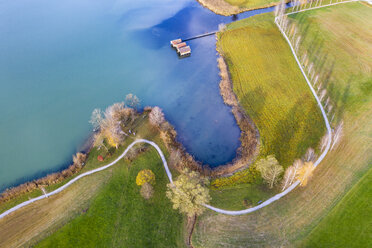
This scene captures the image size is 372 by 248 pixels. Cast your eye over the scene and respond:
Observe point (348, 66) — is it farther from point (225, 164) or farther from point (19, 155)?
point (19, 155)

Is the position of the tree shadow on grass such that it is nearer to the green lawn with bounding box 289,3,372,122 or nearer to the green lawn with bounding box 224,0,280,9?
the green lawn with bounding box 289,3,372,122

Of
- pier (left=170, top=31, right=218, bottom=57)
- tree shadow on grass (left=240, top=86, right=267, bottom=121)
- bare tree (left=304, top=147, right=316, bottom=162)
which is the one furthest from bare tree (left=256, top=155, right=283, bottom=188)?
pier (left=170, top=31, right=218, bottom=57)

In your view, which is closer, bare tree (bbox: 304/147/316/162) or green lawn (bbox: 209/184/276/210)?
green lawn (bbox: 209/184/276/210)

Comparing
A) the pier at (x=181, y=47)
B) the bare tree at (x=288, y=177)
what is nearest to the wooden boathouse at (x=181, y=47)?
the pier at (x=181, y=47)

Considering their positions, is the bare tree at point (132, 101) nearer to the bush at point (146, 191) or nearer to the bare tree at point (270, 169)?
the bush at point (146, 191)

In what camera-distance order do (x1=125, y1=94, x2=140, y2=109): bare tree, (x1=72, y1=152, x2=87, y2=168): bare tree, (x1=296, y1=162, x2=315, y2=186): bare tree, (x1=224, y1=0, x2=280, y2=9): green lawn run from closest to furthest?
1. (x1=296, y1=162, x2=315, y2=186): bare tree
2. (x1=72, y1=152, x2=87, y2=168): bare tree
3. (x1=125, y1=94, x2=140, y2=109): bare tree
4. (x1=224, y1=0, x2=280, y2=9): green lawn

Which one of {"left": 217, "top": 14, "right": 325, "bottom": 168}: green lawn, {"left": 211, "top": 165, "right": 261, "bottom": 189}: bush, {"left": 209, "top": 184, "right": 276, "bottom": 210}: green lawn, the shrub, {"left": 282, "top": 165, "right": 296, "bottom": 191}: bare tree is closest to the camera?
{"left": 282, "top": 165, "right": 296, "bottom": 191}: bare tree
